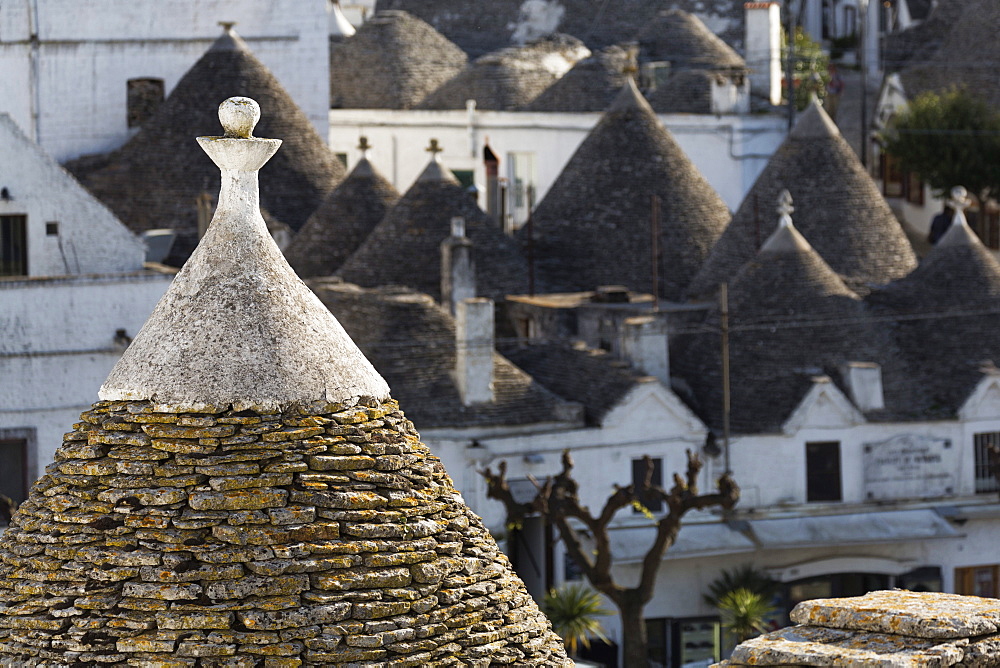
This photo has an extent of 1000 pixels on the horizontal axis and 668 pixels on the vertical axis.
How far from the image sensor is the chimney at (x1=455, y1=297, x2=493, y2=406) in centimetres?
3616

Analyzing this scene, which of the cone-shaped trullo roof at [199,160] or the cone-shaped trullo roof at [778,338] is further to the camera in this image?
the cone-shaped trullo roof at [199,160]

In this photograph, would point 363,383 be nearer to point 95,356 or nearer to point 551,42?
point 95,356

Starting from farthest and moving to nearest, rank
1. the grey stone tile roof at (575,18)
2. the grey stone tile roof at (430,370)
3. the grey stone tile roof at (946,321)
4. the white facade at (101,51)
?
the grey stone tile roof at (575,18) < the white facade at (101,51) < the grey stone tile roof at (946,321) < the grey stone tile roof at (430,370)

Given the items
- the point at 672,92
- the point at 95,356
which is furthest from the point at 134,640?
the point at 672,92

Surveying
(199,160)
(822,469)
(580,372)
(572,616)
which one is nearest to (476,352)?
(580,372)

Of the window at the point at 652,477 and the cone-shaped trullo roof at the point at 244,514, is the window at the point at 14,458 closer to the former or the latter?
the window at the point at 652,477

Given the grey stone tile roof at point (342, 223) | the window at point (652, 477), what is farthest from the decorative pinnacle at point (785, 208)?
the grey stone tile roof at point (342, 223)

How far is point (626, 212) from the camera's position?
144 ft

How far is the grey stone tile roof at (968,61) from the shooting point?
57.3 meters

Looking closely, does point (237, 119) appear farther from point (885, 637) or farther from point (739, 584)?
point (739, 584)

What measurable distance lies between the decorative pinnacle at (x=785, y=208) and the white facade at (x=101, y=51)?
12539 mm

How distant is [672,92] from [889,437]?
18.7m

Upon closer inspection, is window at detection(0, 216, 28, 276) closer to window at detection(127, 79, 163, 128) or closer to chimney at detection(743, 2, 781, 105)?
window at detection(127, 79, 163, 128)

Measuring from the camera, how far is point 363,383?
12.1m
